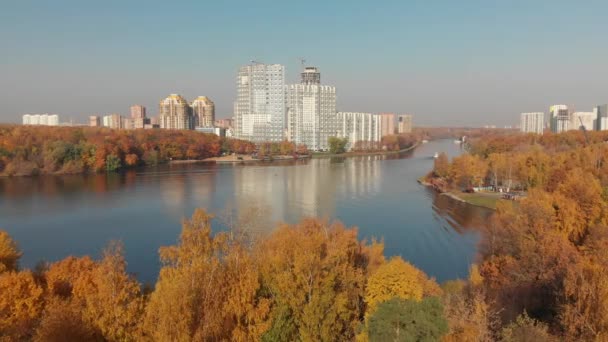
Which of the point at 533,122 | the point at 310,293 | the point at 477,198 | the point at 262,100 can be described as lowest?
the point at 477,198

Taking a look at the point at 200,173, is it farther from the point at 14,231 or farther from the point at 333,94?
the point at 333,94

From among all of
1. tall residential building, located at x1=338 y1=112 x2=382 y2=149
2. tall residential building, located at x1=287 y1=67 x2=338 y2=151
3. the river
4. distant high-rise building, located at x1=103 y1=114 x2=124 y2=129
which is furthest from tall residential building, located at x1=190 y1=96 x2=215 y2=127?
the river

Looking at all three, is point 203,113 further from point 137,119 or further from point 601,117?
point 601,117

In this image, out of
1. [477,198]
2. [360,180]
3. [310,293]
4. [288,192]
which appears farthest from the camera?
[360,180]

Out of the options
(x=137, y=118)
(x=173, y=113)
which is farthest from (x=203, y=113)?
(x=137, y=118)

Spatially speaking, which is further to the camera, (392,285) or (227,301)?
(392,285)

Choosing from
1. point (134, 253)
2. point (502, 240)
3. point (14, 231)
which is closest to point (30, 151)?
point (14, 231)

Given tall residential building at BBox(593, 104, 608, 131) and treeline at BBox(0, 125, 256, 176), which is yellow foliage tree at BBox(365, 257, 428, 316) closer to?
treeline at BBox(0, 125, 256, 176)
